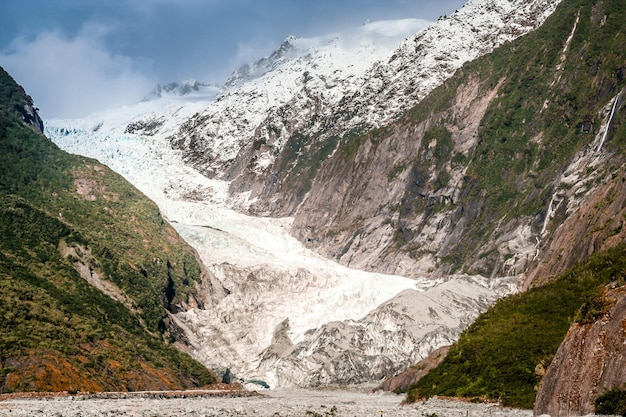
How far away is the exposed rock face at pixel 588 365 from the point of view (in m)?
27.6

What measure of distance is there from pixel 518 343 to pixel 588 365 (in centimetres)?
2130

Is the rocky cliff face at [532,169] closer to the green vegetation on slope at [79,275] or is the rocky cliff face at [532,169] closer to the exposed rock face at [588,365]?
the green vegetation on slope at [79,275]

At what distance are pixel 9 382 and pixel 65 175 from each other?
280 feet

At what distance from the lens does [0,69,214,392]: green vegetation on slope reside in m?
69.7

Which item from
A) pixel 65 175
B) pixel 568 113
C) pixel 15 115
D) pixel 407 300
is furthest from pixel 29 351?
pixel 568 113

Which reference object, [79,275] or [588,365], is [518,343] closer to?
[588,365]

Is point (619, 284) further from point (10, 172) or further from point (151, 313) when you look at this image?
point (10, 172)

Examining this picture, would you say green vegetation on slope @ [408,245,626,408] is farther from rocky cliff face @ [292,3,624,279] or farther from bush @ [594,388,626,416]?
rocky cliff face @ [292,3,624,279]

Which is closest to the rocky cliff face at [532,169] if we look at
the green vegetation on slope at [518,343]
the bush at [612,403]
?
the green vegetation on slope at [518,343]

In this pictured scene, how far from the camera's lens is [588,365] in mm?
28531

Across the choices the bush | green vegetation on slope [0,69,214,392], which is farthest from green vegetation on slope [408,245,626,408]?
green vegetation on slope [0,69,214,392]

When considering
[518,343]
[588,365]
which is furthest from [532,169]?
[588,365]

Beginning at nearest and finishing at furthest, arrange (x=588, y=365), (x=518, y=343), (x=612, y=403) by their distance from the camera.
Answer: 1. (x=612, y=403)
2. (x=588, y=365)
3. (x=518, y=343)

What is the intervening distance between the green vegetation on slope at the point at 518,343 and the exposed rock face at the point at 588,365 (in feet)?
37.5
